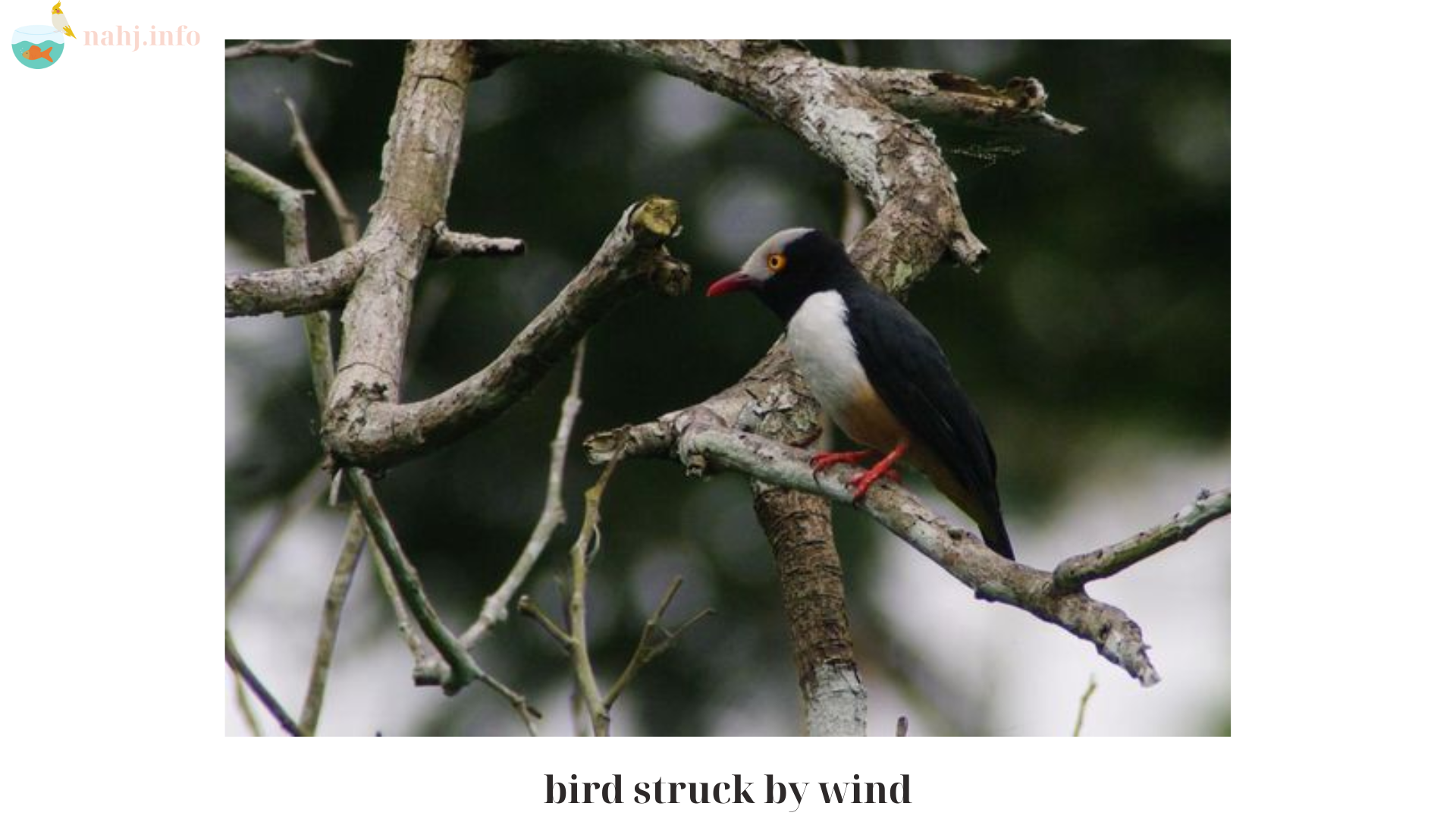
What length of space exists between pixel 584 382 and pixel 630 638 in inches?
51.3

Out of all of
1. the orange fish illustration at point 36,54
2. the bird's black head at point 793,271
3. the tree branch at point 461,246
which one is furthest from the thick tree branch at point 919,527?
the orange fish illustration at point 36,54

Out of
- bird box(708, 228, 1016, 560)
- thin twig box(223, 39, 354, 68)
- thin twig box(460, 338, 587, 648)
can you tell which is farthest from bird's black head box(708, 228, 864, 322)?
thin twig box(223, 39, 354, 68)

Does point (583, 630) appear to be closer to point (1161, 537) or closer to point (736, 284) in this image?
point (1161, 537)

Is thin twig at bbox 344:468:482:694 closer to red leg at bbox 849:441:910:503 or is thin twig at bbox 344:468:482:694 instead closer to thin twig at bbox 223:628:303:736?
thin twig at bbox 223:628:303:736

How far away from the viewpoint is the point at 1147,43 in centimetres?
650

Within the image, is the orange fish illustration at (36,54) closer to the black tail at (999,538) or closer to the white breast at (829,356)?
the white breast at (829,356)

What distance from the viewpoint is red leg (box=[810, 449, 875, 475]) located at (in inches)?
171

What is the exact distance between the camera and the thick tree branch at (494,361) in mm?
3590

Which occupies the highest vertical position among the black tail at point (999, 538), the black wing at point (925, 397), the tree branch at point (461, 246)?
the tree branch at point (461, 246)

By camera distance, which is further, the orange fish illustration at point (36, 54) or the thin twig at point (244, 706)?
the orange fish illustration at point (36, 54)

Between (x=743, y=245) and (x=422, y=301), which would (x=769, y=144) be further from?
(x=422, y=301)
